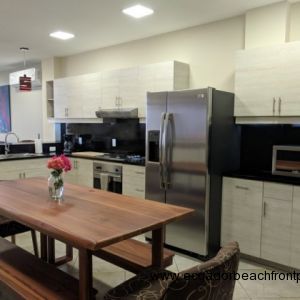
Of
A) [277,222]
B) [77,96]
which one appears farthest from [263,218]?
[77,96]

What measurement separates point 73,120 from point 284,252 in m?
3.99

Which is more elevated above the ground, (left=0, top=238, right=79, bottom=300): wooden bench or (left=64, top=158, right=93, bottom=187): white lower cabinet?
(left=64, top=158, right=93, bottom=187): white lower cabinet

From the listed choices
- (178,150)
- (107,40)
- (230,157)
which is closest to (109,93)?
(107,40)

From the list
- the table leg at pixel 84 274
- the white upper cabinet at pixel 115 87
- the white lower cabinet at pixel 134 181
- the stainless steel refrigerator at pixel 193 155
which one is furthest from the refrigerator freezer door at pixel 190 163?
the table leg at pixel 84 274

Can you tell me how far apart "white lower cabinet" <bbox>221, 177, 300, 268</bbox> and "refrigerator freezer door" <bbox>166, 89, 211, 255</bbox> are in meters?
0.31

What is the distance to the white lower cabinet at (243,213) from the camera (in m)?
3.17

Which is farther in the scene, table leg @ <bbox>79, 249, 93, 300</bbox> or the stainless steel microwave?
the stainless steel microwave

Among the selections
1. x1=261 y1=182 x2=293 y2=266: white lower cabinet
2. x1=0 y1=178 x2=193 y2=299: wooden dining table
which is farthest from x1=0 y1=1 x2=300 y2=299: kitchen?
x1=0 y1=178 x2=193 y2=299: wooden dining table

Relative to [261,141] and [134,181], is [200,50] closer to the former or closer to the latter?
[261,141]

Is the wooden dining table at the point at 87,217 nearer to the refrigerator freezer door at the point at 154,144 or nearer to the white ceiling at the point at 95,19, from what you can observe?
the refrigerator freezer door at the point at 154,144

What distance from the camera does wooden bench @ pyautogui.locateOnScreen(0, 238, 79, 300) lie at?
1893 mm

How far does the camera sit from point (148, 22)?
155 inches

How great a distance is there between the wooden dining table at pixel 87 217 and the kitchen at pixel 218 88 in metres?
0.98

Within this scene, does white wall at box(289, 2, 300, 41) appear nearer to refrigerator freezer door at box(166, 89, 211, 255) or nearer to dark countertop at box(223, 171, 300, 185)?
refrigerator freezer door at box(166, 89, 211, 255)
